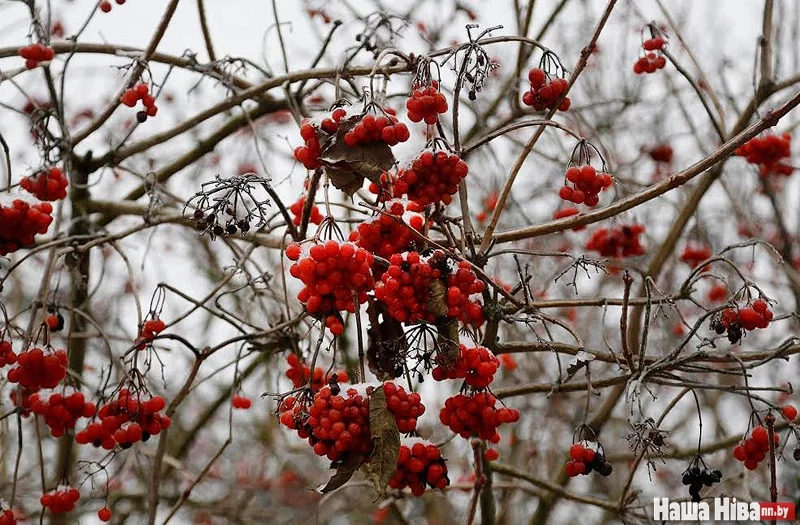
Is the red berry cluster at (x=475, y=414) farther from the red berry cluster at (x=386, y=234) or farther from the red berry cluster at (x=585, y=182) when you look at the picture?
the red berry cluster at (x=585, y=182)

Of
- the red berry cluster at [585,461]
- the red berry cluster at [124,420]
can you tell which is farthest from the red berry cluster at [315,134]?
the red berry cluster at [585,461]

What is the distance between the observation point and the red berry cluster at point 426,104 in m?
2.04

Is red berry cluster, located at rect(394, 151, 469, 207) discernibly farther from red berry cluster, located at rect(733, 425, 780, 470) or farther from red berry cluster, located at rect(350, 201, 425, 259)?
red berry cluster, located at rect(733, 425, 780, 470)

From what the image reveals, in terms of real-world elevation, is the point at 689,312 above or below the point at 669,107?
below

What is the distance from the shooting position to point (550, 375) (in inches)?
231

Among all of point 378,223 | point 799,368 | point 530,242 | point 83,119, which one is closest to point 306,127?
point 378,223

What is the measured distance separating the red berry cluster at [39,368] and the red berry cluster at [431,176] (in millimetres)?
1218

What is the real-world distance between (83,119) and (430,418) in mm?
3611

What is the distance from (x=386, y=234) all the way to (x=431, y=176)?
19cm

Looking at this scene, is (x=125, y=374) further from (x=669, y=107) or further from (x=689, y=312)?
(x=669, y=107)

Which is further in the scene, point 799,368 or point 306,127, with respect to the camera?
point 799,368

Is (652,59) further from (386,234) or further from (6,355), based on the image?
(6,355)

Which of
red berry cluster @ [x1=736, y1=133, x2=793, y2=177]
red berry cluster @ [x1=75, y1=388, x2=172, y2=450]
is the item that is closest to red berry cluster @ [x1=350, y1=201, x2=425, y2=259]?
red berry cluster @ [x1=75, y1=388, x2=172, y2=450]

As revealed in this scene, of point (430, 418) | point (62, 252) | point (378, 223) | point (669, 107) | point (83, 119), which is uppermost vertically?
point (669, 107)
